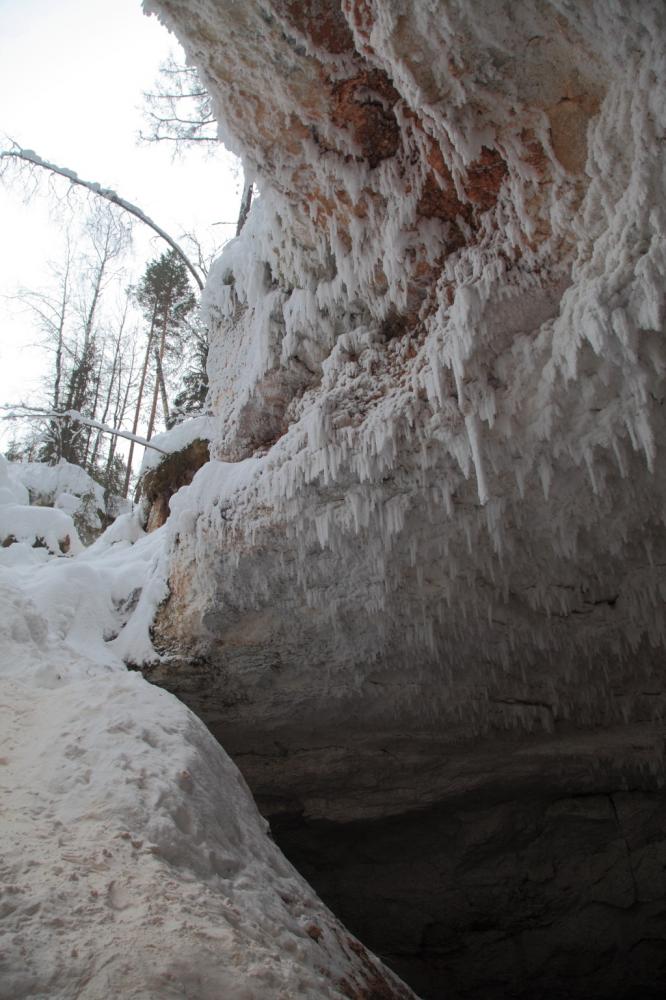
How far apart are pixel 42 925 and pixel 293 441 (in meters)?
4.01

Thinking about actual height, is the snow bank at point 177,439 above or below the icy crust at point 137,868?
above

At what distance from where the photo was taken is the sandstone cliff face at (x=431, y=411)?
3.36 m

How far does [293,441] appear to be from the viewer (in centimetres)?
547

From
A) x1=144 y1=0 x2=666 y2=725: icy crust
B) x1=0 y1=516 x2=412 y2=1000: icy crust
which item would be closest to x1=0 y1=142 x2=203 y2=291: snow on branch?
x1=144 y1=0 x2=666 y2=725: icy crust

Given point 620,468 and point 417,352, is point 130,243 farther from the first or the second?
point 620,468

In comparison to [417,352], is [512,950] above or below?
below

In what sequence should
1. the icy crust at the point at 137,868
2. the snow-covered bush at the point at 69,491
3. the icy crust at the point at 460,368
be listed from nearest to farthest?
the icy crust at the point at 137,868
the icy crust at the point at 460,368
the snow-covered bush at the point at 69,491

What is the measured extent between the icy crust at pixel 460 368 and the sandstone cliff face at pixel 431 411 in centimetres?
2

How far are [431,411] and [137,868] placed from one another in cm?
346

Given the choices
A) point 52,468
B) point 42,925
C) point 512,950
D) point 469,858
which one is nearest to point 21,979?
point 42,925

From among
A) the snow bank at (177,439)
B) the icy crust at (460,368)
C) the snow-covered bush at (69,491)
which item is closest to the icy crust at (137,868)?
the icy crust at (460,368)

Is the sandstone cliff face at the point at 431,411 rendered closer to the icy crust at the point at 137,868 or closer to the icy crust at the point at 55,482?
the icy crust at the point at 137,868

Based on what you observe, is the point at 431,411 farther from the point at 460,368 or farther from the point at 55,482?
the point at 55,482

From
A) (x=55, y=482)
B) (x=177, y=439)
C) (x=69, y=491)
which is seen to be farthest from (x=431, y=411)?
(x=55, y=482)
